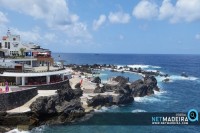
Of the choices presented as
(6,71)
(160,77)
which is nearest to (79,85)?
(6,71)

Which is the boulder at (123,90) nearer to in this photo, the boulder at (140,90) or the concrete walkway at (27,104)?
the boulder at (140,90)

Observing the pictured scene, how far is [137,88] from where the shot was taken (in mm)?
81000

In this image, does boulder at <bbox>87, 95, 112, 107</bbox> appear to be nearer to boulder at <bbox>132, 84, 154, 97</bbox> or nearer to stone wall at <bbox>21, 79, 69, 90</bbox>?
stone wall at <bbox>21, 79, 69, 90</bbox>

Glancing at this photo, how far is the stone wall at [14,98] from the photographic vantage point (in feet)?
168

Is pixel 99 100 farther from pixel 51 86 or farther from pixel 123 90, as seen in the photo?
A: pixel 51 86

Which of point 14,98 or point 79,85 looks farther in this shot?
point 79,85

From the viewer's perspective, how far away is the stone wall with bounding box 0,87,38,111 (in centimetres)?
5132

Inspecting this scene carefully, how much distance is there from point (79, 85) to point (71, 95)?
12.7 metres

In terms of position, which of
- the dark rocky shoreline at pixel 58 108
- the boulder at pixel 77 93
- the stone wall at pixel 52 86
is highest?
the stone wall at pixel 52 86

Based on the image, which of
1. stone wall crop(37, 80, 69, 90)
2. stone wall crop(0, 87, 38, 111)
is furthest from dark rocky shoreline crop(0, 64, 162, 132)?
stone wall crop(0, 87, 38, 111)

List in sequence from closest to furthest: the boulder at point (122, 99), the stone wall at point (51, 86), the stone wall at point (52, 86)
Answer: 1. the stone wall at point (51, 86)
2. the stone wall at point (52, 86)
3. the boulder at point (122, 99)

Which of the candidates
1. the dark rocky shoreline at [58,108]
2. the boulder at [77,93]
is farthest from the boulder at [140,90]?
the boulder at [77,93]

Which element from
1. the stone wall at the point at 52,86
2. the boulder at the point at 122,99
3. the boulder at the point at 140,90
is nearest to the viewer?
the stone wall at the point at 52,86

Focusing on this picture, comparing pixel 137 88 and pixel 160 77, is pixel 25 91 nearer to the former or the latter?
pixel 137 88
